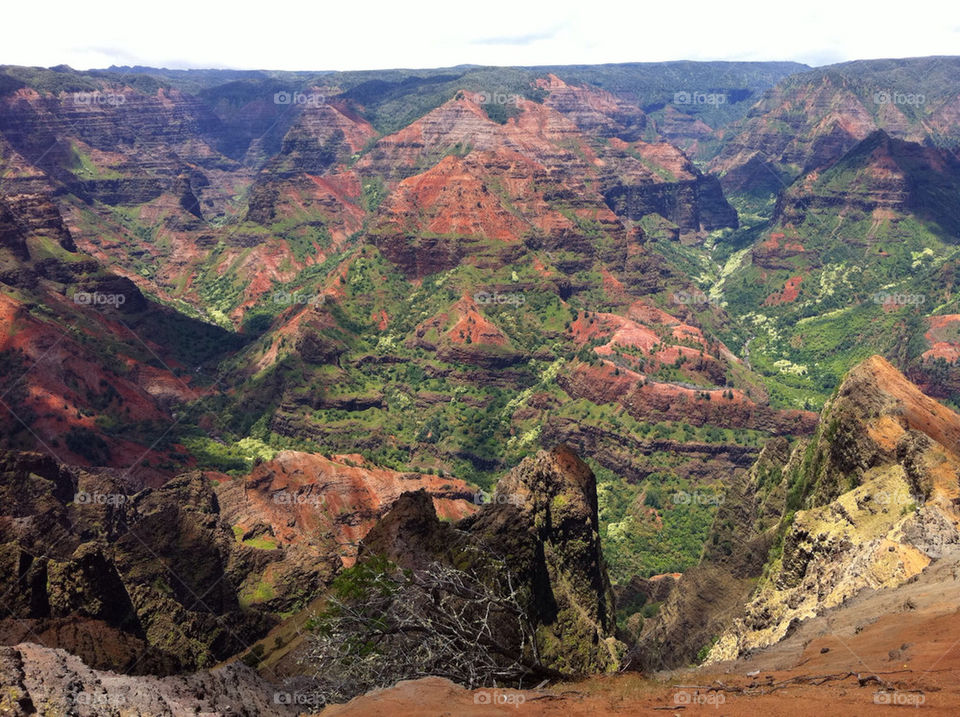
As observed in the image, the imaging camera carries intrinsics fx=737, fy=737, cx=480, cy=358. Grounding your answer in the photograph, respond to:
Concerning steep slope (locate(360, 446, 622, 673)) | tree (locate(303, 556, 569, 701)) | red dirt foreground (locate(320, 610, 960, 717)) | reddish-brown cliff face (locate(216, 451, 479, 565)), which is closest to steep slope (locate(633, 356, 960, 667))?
steep slope (locate(360, 446, 622, 673))

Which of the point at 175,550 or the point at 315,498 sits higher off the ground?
the point at 175,550

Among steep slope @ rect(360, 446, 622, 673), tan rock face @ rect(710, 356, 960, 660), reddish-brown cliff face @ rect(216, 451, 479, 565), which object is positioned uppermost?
tan rock face @ rect(710, 356, 960, 660)

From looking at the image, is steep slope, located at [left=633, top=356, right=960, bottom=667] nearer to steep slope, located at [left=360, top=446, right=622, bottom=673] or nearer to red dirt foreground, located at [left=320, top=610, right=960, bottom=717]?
steep slope, located at [left=360, top=446, right=622, bottom=673]

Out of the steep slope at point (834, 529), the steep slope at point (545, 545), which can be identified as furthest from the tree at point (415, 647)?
the steep slope at point (834, 529)

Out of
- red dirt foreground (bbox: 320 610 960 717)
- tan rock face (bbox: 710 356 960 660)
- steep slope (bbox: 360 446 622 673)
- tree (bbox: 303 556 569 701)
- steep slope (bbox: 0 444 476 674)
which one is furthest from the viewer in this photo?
steep slope (bbox: 360 446 622 673)

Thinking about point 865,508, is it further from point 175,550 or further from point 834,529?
point 175,550

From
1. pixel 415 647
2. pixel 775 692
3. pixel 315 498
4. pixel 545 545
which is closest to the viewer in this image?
pixel 775 692

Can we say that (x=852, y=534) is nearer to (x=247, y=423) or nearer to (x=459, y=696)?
(x=459, y=696)

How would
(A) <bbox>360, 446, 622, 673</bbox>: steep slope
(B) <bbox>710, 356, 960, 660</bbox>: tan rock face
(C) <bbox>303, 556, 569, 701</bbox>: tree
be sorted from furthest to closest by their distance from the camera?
1. (A) <bbox>360, 446, 622, 673</bbox>: steep slope
2. (B) <bbox>710, 356, 960, 660</bbox>: tan rock face
3. (C) <bbox>303, 556, 569, 701</bbox>: tree

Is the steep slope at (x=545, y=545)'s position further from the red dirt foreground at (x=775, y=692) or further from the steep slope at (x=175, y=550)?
the red dirt foreground at (x=775, y=692)

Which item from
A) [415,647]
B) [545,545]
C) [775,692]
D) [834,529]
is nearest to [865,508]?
[834,529]

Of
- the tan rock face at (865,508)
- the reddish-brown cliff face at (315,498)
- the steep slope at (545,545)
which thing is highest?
the tan rock face at (865,508)
